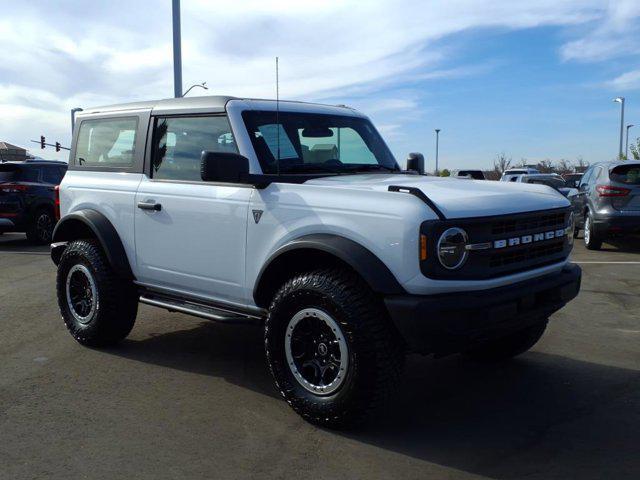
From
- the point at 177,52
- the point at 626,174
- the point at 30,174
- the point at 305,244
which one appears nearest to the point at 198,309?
the point at 305,244

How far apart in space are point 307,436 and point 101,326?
2.45 m

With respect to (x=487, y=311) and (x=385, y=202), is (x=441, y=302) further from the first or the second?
(x=385, y=202)

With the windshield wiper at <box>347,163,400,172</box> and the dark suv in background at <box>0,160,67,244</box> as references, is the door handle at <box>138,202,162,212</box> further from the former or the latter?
the dark suv in background at <box>0,160,67,244</box>

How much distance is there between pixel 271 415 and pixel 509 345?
204cm

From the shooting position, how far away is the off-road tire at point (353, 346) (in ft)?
12.2

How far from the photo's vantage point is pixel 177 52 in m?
15.3

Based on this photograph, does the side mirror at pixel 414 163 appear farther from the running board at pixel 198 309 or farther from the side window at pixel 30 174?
the side window at pixel 30 174

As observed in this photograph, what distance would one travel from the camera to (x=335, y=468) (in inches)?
137

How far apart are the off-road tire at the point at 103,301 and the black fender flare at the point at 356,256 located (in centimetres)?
204

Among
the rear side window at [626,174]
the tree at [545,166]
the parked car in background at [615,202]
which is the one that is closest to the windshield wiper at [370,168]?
the parked car in background at [615,202]

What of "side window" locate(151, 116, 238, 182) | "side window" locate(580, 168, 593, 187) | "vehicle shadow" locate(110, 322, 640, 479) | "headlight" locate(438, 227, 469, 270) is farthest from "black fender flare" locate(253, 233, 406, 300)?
"side window" locate(580, 168, 593, 187)

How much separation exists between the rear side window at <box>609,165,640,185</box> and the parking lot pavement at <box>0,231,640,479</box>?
6.10 meters

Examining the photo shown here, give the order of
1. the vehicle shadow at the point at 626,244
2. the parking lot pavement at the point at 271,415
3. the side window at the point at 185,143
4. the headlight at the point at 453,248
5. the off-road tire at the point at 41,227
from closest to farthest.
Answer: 1. the parking lot pavement at the point at 271,415
2. the headlight at the point at 453,248
3. the side window at the point at 185,143
4. the vehicle shadow at the point at 626,244
5. the off-road tire at the point at 41,227

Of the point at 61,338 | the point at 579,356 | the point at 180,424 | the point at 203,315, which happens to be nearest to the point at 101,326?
the point at 61,338
